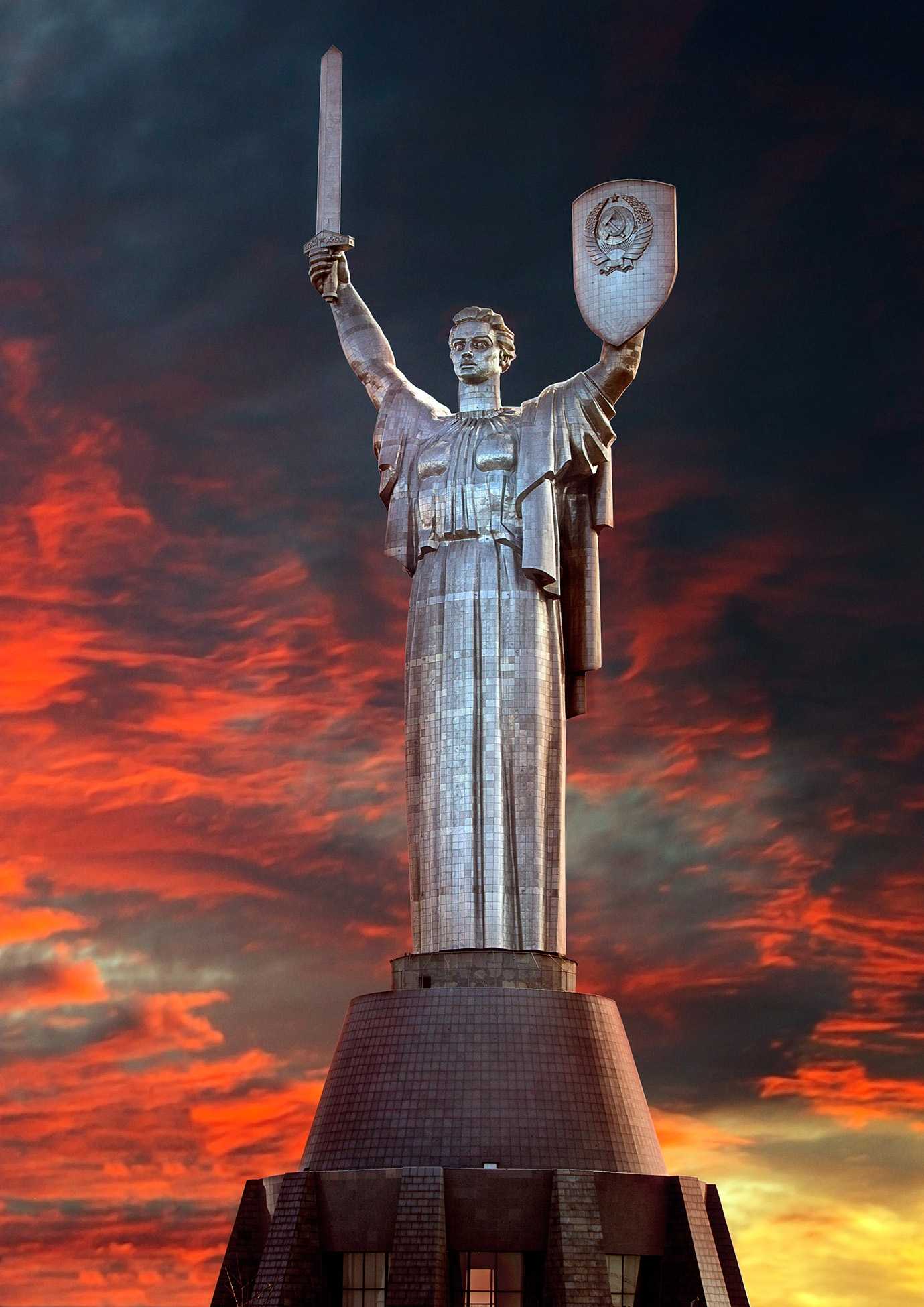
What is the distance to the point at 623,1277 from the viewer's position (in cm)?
2102

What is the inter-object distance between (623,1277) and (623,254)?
1174cm

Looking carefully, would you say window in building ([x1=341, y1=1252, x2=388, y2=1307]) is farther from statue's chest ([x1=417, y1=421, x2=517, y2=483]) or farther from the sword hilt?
the sword hilt

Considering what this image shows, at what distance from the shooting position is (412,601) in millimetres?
24250

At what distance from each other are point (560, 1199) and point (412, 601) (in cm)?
763

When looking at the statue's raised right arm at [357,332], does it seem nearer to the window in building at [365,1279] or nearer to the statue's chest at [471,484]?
the statue's chest at [471,484]

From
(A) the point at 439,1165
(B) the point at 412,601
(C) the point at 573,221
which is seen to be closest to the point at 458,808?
(B) the point at 412,601

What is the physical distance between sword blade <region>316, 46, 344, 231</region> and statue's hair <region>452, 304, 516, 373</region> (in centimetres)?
238

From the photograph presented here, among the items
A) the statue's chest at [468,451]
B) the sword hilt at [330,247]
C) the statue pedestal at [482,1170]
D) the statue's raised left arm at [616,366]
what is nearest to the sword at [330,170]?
the sword hilt at [330,247]

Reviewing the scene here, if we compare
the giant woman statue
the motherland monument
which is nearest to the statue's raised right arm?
the motherland monument

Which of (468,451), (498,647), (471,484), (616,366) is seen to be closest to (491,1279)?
(498,647)

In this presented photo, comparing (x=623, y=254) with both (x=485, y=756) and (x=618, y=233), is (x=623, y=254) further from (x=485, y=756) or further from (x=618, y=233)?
(x=485, y=756)

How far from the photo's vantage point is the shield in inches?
919

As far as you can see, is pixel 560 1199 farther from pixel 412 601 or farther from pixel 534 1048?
pixel 412 601

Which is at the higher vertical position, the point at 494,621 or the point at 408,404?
the point at 408,404
